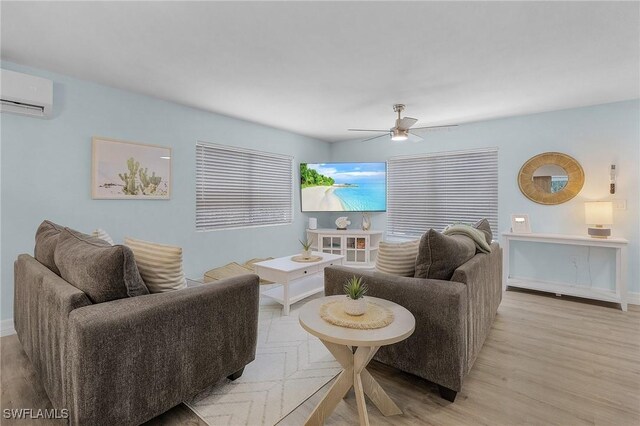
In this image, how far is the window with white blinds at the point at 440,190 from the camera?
4352 mm

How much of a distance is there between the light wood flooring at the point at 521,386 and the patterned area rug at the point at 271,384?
0.25ft

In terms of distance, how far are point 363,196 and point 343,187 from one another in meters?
0.38

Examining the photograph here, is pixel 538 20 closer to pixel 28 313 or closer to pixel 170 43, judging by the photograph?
pixel 170 43

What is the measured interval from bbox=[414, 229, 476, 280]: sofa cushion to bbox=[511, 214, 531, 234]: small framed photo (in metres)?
2.57

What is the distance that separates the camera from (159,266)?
163 centimetres

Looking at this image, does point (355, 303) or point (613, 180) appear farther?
point (613, 180)

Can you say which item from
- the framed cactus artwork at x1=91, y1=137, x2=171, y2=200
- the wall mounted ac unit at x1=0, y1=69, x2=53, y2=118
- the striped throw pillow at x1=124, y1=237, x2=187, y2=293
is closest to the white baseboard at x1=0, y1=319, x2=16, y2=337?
the framed cactus artwork at x1=91, y1=137, x2=171, y2=200

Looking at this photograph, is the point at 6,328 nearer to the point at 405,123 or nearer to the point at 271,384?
the point at 271,384

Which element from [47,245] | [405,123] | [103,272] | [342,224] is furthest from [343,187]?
[103,272]

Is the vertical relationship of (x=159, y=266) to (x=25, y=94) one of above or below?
below

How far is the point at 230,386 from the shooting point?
6.11 feet

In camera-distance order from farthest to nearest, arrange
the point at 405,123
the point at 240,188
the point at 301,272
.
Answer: the point at 240,188 → the point at 405,123 → the point at 301,272

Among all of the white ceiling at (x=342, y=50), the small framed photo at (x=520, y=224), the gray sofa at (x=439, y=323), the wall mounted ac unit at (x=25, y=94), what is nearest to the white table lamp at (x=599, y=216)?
the small framed photo at (x=520, y=224)

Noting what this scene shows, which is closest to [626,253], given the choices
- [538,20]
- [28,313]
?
[538,20]
